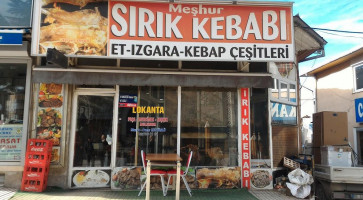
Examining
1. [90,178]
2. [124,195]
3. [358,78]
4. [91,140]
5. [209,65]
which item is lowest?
[124,195]

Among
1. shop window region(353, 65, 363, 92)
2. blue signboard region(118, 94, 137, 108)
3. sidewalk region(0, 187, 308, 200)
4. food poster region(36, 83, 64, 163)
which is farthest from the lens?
shop window region(353, 65, 363, 92)

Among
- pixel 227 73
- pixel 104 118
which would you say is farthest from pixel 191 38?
pixel 104 118

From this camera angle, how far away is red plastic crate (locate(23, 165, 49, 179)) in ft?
22.5

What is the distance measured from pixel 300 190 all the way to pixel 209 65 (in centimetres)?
374

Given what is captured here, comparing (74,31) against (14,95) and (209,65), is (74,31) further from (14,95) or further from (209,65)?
(209,65)

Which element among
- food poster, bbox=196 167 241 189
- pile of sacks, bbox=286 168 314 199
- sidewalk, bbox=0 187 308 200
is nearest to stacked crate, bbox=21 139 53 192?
sidewalk, bbox=0 187 308 200

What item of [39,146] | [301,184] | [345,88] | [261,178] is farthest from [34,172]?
[345,88]

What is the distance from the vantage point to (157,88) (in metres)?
7.84

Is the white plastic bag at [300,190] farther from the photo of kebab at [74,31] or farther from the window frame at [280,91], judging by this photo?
the photo of kebab at [74,31]

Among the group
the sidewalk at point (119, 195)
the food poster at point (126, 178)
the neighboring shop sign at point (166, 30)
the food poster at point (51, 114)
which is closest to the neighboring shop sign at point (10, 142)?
the food poster at point (51, 114)

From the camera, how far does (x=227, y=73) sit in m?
7.47

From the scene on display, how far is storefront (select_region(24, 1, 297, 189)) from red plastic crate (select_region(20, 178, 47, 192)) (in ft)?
1.33

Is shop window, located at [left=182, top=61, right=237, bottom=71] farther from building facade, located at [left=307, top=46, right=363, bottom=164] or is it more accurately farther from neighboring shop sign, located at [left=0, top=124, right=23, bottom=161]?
building facade, located at [left=307, top=46, right=363, bottom=164]

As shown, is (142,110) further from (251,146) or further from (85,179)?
(251,146)
